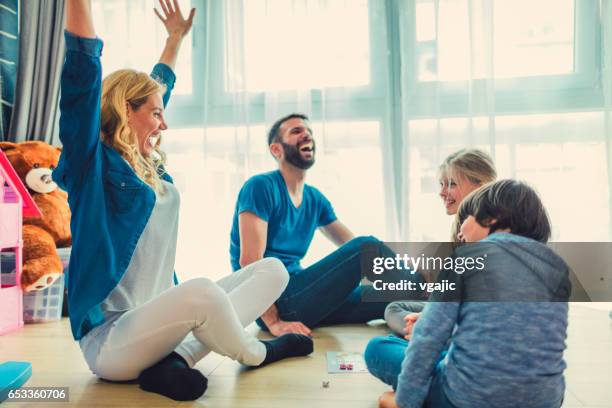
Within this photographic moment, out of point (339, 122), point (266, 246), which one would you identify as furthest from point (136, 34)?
point (266, 246)

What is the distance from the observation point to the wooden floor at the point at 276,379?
1.10 meters

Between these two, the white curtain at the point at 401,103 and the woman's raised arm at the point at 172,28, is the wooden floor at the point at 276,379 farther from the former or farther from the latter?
the woman's raised arm at the point at 172,28

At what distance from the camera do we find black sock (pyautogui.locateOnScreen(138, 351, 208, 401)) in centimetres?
110

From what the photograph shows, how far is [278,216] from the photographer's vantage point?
1.86 metres

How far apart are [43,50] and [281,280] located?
1.90 meters

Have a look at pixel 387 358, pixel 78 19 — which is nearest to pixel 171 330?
pixel 387 358

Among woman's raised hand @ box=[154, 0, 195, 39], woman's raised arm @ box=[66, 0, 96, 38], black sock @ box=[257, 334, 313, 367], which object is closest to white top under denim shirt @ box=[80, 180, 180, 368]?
black sock @ box=[257, 334, 313, 367]

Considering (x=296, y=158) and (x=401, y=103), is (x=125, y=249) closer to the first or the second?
(x=296, y=158)

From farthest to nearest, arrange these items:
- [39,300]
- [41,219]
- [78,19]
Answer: [41,219], [39,300], [78,19]

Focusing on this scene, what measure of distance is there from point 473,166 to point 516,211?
85 cm

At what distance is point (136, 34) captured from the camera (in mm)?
2547

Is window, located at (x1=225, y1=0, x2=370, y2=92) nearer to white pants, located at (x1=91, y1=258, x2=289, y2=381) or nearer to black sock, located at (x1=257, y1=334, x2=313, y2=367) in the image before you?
black sock, located at (x1=257, y1=334, x2=313, y2=367)

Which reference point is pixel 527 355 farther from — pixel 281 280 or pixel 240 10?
pixel 240 10

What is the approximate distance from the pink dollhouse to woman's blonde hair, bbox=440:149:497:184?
5.28 ft
